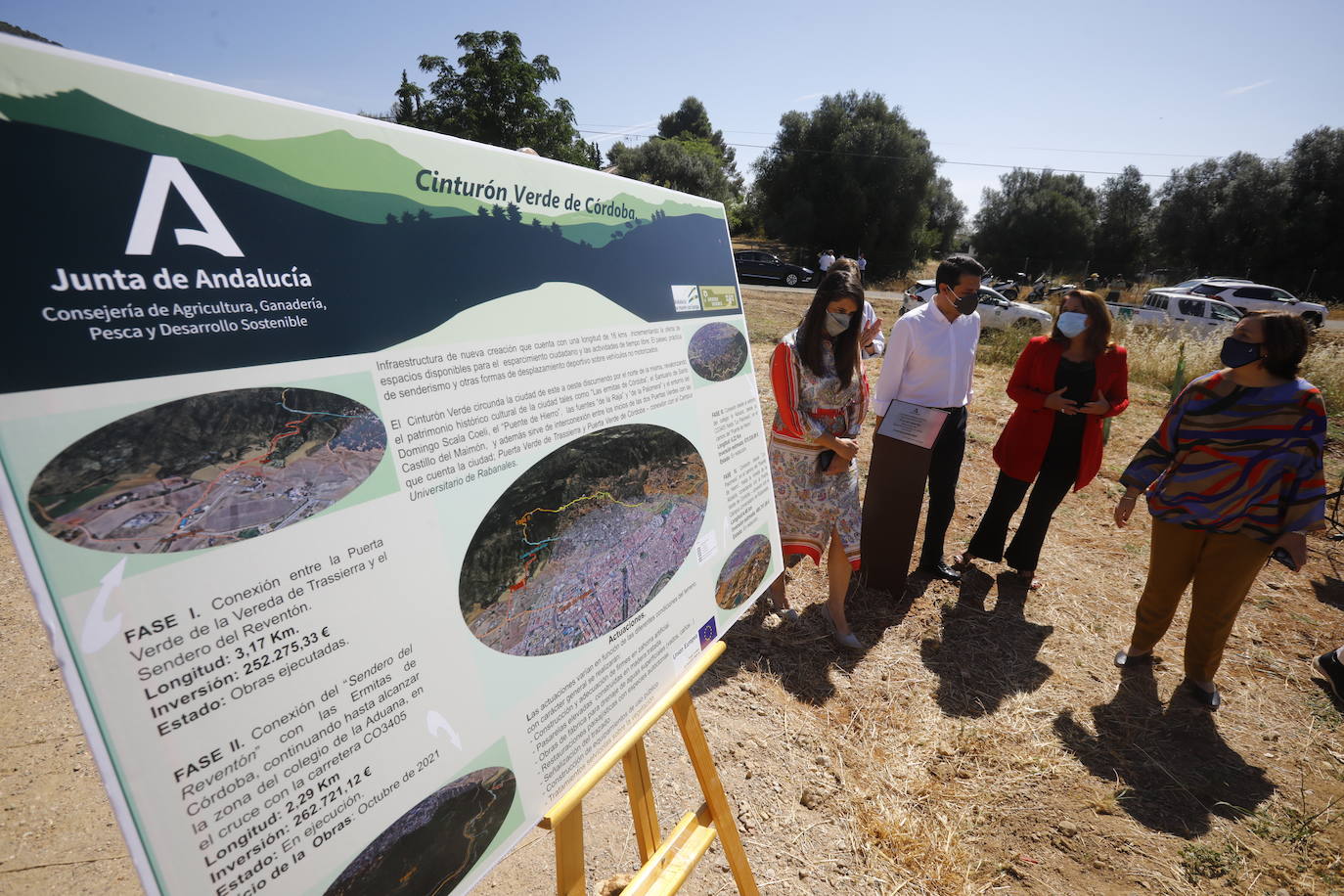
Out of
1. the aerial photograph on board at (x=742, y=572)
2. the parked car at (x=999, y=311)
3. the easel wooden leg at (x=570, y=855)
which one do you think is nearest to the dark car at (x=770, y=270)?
the parked car at (x=999, y=311)

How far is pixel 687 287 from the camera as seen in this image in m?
1.62

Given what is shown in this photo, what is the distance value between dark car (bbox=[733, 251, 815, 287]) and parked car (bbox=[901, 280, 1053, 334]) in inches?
311

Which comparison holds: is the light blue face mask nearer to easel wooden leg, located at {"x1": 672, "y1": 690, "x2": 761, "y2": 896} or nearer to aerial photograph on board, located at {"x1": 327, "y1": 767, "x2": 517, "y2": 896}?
easel wooden leg, located at {"x1": 672, "y1": 690, "x2": 761, "y2": 896}

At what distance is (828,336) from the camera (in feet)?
9.20

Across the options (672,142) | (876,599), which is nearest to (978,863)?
(876,599)

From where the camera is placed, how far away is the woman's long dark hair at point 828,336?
2730 millimetres

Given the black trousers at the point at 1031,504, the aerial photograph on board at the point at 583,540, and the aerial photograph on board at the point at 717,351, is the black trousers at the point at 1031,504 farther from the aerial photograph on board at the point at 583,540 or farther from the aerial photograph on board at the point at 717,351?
the aerial photograph on board at the point at 583,540

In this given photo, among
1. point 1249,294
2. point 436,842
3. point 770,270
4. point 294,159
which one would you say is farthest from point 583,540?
point 1249,294

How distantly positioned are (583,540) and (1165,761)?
3.17 metres

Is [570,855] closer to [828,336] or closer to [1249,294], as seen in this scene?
[828,336]

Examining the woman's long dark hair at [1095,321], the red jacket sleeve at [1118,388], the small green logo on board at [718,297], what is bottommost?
the red jacket sleeve at [1118,388]

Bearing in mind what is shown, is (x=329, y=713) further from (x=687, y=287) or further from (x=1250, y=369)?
(x=1250, y=369)

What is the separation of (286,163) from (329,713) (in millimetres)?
717

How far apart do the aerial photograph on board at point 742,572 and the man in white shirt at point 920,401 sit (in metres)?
1.83
